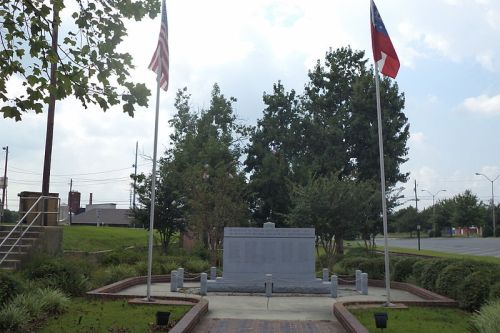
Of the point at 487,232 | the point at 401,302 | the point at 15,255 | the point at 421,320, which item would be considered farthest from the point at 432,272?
the point at 487,232

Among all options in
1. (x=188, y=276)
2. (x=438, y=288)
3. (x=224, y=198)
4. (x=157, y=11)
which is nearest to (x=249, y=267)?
(x=188, y=276)

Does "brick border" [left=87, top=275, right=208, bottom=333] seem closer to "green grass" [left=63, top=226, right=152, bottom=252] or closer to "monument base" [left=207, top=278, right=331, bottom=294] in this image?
"monument base" [left=207, top=278, right=331, bottom=294]

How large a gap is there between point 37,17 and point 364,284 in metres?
13.5

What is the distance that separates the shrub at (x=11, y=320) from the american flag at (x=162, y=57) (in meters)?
7.42

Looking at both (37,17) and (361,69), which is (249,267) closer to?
(37,17)

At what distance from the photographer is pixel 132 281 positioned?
18.7 meters

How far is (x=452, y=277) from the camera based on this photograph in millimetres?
15031

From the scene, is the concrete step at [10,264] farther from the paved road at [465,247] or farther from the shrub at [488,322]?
the paved road at [465,247]

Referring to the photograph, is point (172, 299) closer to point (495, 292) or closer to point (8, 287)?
point (8, 287)

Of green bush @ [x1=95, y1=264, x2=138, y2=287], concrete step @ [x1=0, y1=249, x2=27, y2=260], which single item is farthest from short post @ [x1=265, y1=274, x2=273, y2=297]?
concrete step @ [x1=0, y1=249, x2=27, y2=260]

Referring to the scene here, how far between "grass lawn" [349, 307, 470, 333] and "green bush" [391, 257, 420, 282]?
639cm

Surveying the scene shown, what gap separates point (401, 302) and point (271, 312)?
367 centimetres

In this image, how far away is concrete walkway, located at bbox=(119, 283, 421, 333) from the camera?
11.0 meters

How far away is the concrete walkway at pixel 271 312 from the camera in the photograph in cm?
1096
